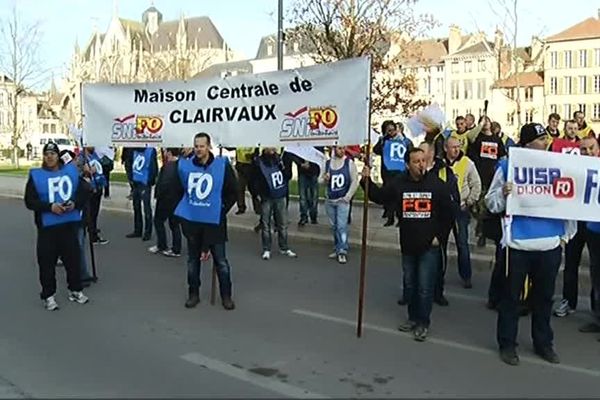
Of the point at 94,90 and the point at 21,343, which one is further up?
the point at 94,90

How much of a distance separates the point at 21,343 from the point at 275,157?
17.5 ft

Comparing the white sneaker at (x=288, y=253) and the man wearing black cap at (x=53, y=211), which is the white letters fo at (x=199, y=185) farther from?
the white sneaker at (x=288, y=253)

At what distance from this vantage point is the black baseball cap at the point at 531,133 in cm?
674

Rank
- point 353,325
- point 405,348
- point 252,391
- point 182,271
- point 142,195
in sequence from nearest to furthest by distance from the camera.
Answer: point 252,391, point 405,348, point 353,325, point 182,271, point 142,195

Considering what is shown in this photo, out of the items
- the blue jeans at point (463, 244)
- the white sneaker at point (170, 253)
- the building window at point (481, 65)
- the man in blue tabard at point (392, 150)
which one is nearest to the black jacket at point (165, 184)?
the white sneaker at point (170, 253)

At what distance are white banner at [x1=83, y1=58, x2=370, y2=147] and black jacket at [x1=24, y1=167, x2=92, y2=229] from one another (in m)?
2.05

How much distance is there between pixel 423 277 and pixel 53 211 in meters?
3.93

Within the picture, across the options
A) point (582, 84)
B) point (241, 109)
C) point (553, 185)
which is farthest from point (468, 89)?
point (553, 185)

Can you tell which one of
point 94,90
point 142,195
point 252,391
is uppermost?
point 94,90

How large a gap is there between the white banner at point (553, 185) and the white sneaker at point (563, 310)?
154 cm

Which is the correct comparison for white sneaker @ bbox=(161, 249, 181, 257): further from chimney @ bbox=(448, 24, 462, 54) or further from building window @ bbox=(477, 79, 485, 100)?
chimney @ bbox=(448, 24, 462, 54)

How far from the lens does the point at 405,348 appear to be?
6.79 meters

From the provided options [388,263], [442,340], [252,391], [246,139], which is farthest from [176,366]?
[388,263]

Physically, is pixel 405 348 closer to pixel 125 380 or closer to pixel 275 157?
pixel 125 380
